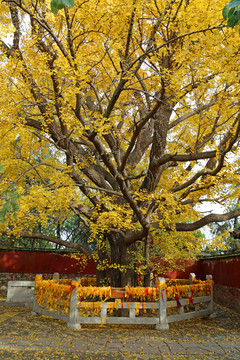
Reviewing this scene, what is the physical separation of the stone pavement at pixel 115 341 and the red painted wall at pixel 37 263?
7.45m

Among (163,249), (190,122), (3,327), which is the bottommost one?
(3,327)

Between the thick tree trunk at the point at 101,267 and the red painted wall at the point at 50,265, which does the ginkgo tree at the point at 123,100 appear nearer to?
the thick tree trunk at the point at 101,267

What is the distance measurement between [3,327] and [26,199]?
3189 mm

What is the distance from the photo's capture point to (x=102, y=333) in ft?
23.1

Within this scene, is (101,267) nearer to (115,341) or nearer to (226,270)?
(115,341)

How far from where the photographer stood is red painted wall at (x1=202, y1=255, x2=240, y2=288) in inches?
431

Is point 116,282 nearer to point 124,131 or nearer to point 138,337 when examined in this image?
point 138,337

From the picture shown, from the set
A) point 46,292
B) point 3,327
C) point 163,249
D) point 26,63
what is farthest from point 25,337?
point 26,63

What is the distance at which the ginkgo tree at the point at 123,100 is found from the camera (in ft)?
19.4

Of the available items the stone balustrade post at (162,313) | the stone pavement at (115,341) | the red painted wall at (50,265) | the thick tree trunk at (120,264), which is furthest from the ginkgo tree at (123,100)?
the red painted wall at (50,265)

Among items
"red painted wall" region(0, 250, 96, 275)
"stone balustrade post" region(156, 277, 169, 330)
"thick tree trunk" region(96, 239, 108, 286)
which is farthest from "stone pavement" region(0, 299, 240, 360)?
"red painted wall" region(0, 250, 96, 275)

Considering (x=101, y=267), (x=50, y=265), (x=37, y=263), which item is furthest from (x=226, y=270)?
(x=37, y=263)

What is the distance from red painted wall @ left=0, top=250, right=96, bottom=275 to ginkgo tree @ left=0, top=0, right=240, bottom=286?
15.4 feet

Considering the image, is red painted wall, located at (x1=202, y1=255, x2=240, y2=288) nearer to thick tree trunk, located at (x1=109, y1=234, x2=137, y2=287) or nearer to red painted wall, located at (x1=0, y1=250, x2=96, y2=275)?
thick tree trunk, located at (x1=109, y1=234, x2=137, y2=287)
